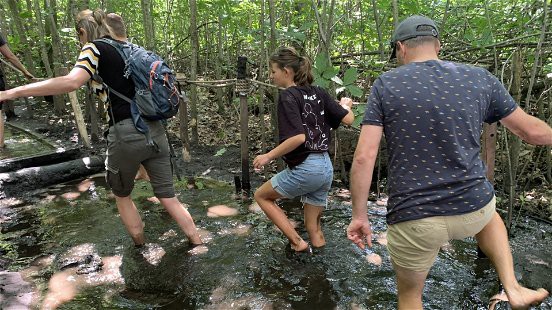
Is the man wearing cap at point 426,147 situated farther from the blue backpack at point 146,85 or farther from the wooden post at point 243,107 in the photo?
the wooden post at point 243,107

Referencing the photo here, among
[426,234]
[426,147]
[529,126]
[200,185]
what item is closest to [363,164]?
[426,147]

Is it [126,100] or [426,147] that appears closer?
[426,147]

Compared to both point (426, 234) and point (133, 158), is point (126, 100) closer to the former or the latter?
point (133, 158)

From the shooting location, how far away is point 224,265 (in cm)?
354

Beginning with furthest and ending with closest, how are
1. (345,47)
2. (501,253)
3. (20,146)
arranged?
1. (345,47)
2. (20,146)
3. (501,253)

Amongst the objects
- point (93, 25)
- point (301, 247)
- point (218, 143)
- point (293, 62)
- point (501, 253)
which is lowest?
point (218, 143)

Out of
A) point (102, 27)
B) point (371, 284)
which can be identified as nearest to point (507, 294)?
point (371, 284)

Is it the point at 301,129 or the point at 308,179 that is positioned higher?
the point at 301,129

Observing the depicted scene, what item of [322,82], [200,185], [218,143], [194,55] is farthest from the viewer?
[218,143]

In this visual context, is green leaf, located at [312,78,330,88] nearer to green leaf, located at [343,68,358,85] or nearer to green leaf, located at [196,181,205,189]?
green leaf, located at [343,68,358,85]

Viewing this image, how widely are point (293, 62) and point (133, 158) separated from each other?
1501mm

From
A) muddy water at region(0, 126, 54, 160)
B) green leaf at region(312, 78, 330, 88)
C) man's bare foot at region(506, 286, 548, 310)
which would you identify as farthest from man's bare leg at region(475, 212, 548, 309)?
muddy water at region(0, 126, 54, 160)

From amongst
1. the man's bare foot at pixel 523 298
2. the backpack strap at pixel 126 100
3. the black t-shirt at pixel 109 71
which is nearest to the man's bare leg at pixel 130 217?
the backpack strap at pixel 126 100

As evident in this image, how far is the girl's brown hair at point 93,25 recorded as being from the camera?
10.4ft
